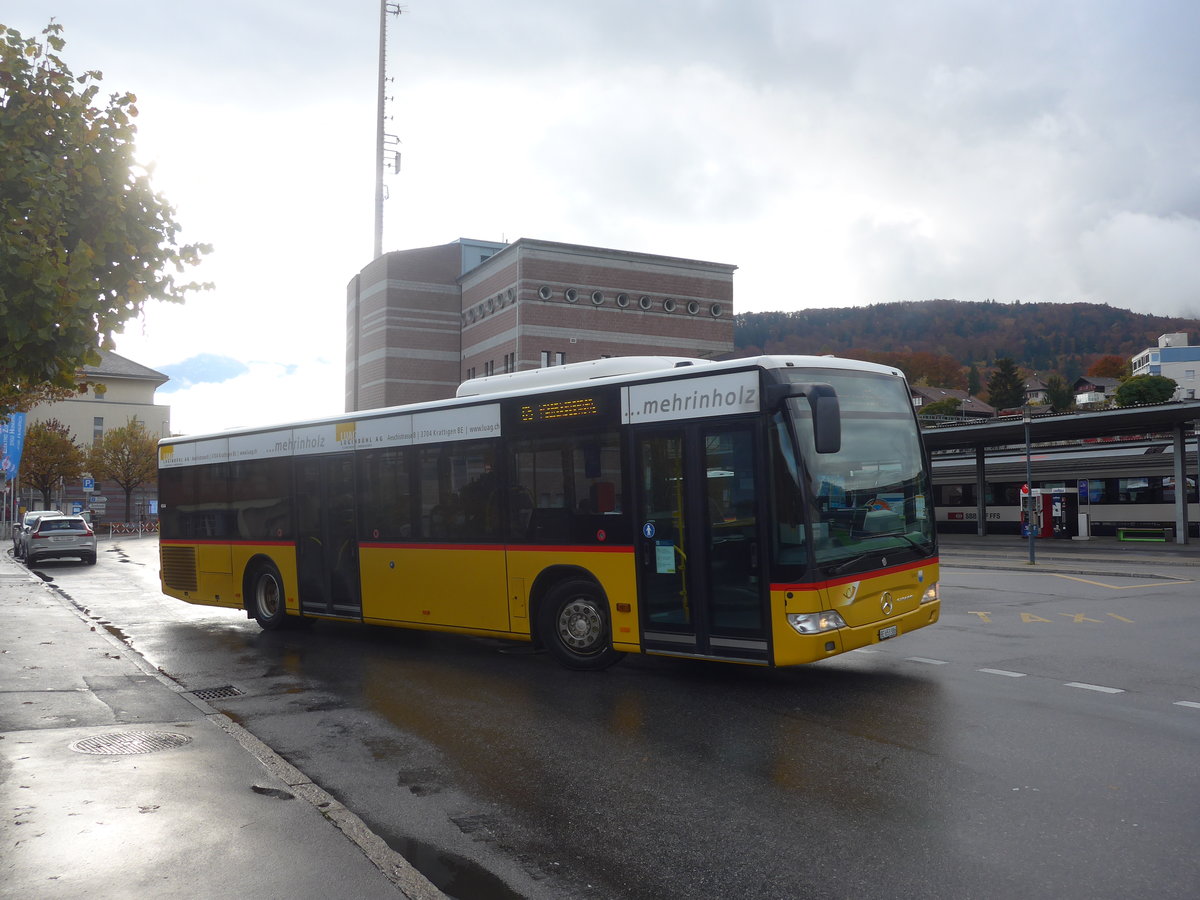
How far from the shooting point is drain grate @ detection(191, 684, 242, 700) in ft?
30.7

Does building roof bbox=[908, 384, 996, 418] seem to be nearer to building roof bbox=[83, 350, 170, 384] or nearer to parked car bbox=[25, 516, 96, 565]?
building roof bbox=[83, 350, 170, 384]

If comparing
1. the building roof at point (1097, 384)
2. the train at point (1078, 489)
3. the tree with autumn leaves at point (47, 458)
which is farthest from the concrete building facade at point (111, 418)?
the building roof at point (1097, 384)

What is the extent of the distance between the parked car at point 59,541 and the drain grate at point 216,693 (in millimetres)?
25621

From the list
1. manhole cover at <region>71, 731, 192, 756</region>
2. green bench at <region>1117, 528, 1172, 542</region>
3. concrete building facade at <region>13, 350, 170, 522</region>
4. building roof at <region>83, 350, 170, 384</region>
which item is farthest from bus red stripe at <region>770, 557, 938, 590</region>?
building roof at <region>83, 350, 170, 384</region>

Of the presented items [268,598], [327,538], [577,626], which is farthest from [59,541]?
[577,626]

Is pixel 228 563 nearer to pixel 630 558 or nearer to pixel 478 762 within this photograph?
pixel 630 558

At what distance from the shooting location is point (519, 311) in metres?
55.9

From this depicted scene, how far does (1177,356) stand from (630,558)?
153864 millimetres

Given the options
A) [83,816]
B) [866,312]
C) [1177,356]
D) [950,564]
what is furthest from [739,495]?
[866,312]

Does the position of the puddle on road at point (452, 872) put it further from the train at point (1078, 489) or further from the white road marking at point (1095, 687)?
the train at point (1078, 489)

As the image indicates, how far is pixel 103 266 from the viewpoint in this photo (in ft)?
28.5

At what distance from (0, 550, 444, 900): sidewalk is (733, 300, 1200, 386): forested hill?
14647 centimetres

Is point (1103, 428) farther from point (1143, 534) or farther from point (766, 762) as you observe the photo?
point (766, 762)

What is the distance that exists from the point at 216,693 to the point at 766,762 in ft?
18.8
